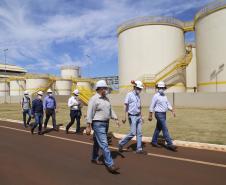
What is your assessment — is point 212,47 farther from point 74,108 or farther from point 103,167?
point 103,167

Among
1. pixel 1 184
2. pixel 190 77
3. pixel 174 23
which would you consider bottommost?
pixel 1 184

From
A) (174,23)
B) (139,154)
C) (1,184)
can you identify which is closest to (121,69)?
(174,23)

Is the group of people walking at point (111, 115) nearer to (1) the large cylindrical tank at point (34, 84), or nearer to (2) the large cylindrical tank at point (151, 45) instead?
(2) the large cylindrical tank at point (151, 45)

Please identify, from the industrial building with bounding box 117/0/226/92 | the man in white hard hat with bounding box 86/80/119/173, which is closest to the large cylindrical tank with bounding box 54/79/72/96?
the industrial building with bounding box 117/0/226/92

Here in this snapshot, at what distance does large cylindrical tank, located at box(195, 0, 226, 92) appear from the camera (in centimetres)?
2545

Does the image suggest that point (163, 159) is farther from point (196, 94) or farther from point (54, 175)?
point (196, 94)

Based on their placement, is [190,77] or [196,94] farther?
[190,77]

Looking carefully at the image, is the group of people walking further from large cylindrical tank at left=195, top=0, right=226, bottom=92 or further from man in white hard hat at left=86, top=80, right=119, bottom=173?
large cylindrical tank at left=195, top=0, right=226, bottom=92

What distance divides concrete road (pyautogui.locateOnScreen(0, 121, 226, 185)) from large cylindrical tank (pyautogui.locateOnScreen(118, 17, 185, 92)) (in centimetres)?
2400

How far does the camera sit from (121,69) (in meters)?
35.2

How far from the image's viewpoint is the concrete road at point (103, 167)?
18.3 ft

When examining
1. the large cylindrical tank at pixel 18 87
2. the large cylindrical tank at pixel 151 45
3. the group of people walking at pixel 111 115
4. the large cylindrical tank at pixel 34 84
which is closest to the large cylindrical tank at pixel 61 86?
the large cylindrical tank at pixel 34 84

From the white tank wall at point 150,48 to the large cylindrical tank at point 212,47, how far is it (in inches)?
184

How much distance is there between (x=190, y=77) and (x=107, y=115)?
104ft
